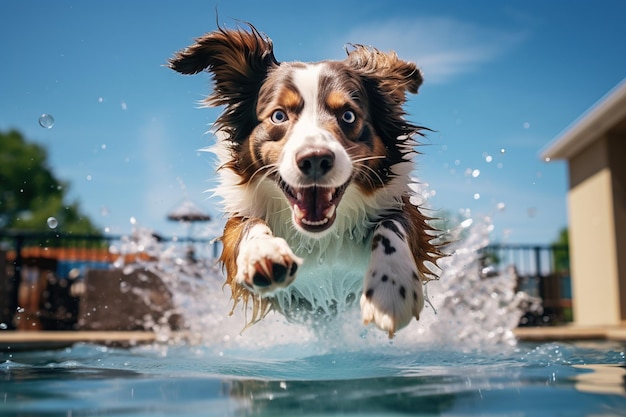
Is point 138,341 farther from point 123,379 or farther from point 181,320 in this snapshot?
point 123,379

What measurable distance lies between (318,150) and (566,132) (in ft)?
31.9

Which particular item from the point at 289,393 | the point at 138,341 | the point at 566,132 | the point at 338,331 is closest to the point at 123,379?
the point at 289,393

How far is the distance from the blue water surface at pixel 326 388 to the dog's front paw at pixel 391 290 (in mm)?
244

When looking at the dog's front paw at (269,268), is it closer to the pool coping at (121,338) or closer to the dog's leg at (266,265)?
the dog's leg at (266,265)

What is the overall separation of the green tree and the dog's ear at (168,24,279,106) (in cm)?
3581

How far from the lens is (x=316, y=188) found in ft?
10.3

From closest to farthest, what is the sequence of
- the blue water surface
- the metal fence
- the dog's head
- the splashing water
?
the blue water surface → the dog's head → the splashing water → the metal fence

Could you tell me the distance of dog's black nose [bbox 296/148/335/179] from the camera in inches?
115

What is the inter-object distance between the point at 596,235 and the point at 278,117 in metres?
9.42

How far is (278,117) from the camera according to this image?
11.2 feet

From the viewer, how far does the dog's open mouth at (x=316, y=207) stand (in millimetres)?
3118

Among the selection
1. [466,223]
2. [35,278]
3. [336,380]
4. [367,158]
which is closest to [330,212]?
[367,158]

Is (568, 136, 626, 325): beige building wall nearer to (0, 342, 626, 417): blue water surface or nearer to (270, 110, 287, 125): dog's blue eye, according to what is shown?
(0, 342, 626, 417): blue water surface

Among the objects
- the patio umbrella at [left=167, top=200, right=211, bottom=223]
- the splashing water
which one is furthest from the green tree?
the splashing water
